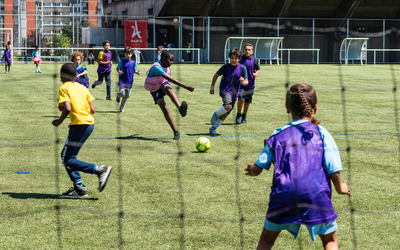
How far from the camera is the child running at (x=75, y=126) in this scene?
5.09 m

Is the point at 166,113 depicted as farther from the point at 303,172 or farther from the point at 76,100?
the point at 303,172

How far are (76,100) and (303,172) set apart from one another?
290 cm

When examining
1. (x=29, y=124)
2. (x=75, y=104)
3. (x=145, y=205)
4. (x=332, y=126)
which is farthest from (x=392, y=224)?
(x=29, y=124)

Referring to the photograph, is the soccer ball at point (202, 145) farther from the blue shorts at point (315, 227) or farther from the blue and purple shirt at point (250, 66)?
the blue shorts at point (315, 227)

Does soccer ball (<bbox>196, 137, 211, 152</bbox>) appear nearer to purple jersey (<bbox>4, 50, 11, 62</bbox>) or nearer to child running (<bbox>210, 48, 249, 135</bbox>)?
child running (<bbox>210, 48, 249, 135</bbox>)

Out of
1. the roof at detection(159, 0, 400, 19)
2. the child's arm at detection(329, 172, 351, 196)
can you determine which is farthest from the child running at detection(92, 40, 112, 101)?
the roof at detection(159, 0, 400, 19)

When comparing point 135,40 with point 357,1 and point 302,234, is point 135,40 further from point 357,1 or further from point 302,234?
point 302,234

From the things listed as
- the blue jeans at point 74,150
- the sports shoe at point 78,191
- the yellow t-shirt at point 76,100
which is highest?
the yellow t-shirt at point 76,100

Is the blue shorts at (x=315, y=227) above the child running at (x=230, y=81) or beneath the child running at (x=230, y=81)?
beneath

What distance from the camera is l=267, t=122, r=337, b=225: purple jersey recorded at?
3023 millimetres

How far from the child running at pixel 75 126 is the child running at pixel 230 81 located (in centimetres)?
395

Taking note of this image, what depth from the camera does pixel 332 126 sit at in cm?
991

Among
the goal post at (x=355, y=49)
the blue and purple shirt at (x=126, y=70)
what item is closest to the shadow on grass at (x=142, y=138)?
the blue and purple shirt at (x=126, y=70)

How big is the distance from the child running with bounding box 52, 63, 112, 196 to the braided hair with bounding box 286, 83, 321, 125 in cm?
255
